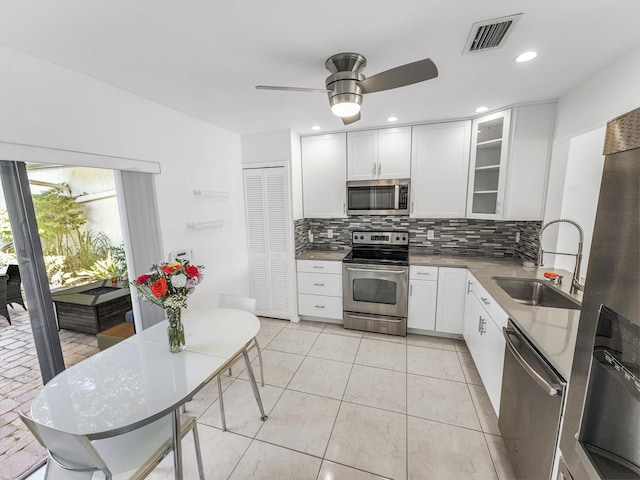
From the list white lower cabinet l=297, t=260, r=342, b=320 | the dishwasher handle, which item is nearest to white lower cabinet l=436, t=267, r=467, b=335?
white lower cabinet l=297, t=260, r=342, b=320

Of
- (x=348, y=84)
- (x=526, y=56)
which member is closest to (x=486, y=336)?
(x=526, y=56)

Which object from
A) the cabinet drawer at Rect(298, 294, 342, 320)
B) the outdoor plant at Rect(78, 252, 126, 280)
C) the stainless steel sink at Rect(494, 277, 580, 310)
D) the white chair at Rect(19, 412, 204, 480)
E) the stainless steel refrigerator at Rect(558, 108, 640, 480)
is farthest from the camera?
the cabinet drawer at Rect(298, 294, 342, 320)

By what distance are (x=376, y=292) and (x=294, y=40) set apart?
2512 millimetres

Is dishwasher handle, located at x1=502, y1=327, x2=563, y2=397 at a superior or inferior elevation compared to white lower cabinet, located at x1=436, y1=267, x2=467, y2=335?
superior

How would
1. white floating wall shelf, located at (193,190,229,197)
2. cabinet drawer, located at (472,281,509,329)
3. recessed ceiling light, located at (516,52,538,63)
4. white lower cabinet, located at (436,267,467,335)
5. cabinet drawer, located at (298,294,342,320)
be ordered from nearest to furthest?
recessed ceiling light, located at (516,52,538,63), cabinet drawer, located at (472,281,509,329), white floating wall shelf, located at (193,190,229,197), white lower cabinet, located at (436,267,467,335), cabinet drawer, located at (298,294,342,320)

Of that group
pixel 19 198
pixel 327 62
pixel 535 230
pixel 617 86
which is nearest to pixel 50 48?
pixel 19 198

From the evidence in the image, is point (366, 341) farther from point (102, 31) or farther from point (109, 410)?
point (102, 31)

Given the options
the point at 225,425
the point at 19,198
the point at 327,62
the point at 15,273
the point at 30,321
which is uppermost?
the point at 327,62

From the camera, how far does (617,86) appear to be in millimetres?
1628

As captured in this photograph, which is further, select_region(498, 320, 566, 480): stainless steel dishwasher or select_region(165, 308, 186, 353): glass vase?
select_region(165, 308, 186, 353): glass vase

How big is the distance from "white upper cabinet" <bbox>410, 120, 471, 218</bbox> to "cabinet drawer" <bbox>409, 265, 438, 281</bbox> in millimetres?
621

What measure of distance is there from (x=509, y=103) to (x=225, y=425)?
356cm

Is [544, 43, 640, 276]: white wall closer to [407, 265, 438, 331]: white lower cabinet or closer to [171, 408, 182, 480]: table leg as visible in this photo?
[407, 265, 438, 331]: white lower cabinet

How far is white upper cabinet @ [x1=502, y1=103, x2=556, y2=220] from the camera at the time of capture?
2.38 metres
